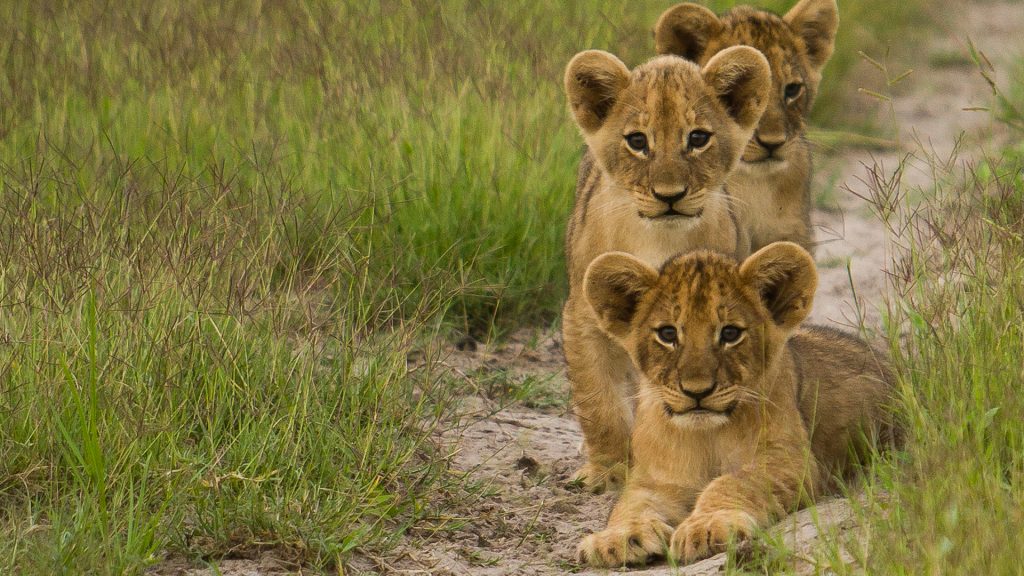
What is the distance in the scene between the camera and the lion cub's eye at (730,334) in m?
4.54

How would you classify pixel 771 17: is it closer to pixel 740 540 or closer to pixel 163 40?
pixel 740 540

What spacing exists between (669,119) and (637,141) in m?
0.14

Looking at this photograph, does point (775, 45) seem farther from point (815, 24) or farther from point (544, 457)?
point (544, 457)

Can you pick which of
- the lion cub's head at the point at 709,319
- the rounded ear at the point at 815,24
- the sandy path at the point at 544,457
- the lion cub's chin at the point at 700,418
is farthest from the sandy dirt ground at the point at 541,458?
the rounded ear at the point at 815,24

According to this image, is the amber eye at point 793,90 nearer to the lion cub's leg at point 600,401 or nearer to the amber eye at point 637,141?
the amber eye at point 637,141

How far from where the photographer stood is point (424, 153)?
22.6ft

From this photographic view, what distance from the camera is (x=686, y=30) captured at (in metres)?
6.14

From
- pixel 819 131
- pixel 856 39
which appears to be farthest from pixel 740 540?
pixel 856 39

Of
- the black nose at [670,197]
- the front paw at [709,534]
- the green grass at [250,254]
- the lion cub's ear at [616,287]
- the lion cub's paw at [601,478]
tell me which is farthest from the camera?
the lion cub's paw at [601,478]

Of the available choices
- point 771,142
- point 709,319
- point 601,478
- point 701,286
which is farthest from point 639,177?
point 601,478

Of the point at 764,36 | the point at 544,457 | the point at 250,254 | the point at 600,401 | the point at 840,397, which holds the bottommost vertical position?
the point at 544,457

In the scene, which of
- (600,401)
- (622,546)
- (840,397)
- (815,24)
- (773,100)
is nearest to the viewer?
(622,546)

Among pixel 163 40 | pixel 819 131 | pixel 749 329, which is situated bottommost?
pixel 819 131

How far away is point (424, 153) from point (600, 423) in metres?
1.96
